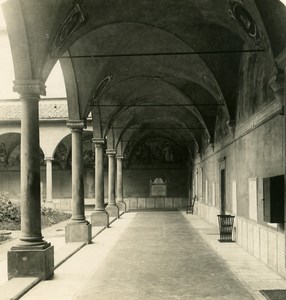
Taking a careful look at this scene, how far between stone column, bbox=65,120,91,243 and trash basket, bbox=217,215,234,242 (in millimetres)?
4059

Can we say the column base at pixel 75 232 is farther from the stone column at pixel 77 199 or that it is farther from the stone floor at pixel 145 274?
the stone floor at pixel 145 274

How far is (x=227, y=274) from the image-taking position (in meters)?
8.95

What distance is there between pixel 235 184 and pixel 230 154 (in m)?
1.41

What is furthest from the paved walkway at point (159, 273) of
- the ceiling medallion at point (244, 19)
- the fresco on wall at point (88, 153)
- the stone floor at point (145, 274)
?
the fresco on wall at point (88, 153)

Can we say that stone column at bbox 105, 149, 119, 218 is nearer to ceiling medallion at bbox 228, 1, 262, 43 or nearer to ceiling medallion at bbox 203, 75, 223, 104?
ceiling medallion at bbox 203, 75, 223, 104

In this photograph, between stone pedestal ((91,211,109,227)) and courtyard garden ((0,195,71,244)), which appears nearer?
courtyard garden ((0,195,71,244))

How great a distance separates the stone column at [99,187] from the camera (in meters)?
18.4

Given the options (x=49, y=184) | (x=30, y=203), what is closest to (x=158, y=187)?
(x=49, y=184)

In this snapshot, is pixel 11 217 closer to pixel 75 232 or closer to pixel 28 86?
pixel 75 232

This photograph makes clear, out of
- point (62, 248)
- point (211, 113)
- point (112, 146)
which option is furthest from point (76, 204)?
point (112, 146)

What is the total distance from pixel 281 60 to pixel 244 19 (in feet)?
4.68

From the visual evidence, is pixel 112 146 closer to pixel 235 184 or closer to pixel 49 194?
pixel 49 194

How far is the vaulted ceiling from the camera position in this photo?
8398 millimetres

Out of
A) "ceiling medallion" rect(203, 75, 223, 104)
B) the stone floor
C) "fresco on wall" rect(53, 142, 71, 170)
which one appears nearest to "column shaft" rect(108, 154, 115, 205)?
"fresco on wall" rect(53, 142, 71, 170)
